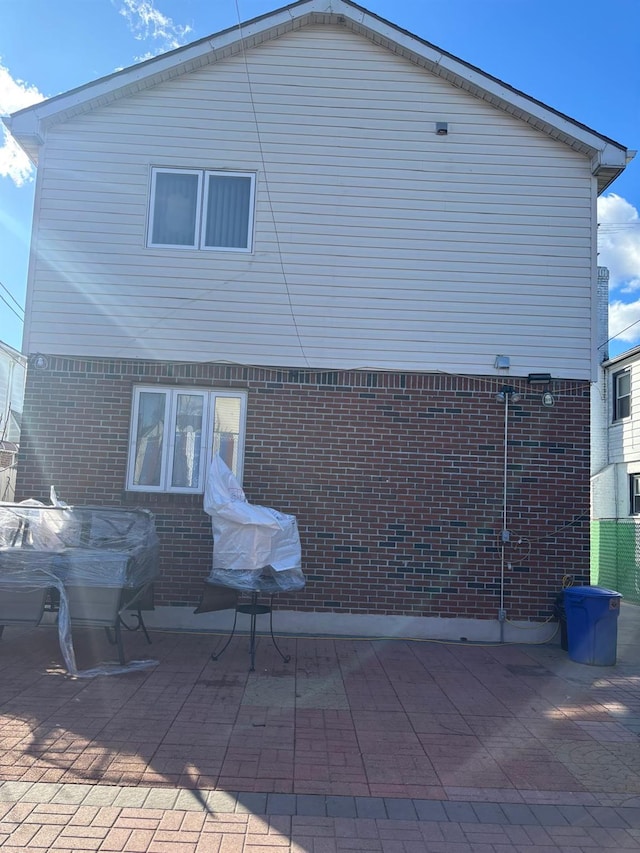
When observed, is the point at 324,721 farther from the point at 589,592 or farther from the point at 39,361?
the point at 39,361

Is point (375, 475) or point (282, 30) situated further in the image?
point (282, 30)

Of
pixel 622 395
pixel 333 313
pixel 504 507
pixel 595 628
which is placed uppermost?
pixel 622 395

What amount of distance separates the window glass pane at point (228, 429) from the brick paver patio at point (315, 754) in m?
2.38

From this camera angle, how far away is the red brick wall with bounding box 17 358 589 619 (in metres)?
8.45

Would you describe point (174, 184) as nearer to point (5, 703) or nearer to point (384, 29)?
point (384, 29)

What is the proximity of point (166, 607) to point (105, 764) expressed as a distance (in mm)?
3850

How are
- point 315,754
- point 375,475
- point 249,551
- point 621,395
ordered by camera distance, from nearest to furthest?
1. point 315,754
2. point 249,551
3. point 375,475
4. point 621,395

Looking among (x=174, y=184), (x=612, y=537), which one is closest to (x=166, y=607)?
(x=174, y=184)

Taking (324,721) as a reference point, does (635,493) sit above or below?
above

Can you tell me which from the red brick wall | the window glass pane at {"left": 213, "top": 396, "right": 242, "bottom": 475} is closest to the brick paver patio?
the red brick wall

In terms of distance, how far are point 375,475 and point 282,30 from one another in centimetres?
589

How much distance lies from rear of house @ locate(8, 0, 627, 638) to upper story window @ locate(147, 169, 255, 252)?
0.03m

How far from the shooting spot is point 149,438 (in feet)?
28.5

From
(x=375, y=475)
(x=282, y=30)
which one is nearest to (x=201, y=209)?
(x=282, y=30)
